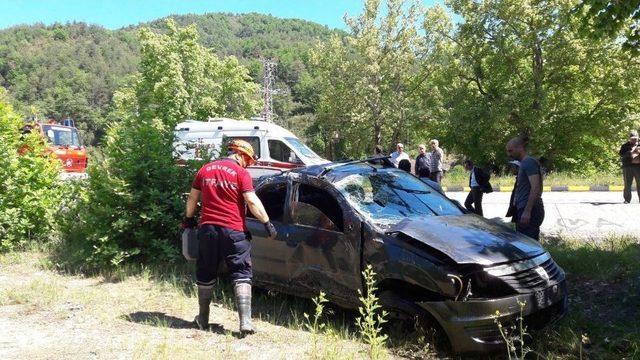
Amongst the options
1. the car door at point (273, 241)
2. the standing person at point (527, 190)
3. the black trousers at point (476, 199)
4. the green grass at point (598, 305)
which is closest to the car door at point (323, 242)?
the car door at point (273, 241)

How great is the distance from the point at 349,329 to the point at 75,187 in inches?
229

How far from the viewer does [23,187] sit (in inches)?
339

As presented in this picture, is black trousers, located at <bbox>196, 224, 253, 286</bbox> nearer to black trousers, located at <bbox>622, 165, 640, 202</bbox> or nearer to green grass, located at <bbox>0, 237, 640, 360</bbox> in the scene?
green grass, located at <bbox>0, 237, 640, 360</bbox>

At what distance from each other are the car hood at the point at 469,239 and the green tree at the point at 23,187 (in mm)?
6957

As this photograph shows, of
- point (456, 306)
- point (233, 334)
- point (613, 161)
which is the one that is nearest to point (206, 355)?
point (233, 334)

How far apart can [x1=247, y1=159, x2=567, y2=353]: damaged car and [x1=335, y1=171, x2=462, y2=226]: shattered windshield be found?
12 millimetres

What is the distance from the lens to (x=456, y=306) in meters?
3.99

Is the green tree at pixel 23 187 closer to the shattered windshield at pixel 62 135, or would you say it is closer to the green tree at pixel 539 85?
the shattered windshield at pixel 62 135

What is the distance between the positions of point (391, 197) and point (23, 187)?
22.0 ft

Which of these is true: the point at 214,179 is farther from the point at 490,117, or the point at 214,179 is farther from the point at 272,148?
the point at 490,117

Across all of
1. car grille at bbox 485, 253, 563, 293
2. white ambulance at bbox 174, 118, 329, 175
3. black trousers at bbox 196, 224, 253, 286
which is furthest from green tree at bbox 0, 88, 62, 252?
car grille at bbox 485, 253, 563, 293

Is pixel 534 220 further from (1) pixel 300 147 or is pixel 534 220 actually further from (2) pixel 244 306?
(1) pixel 300 147

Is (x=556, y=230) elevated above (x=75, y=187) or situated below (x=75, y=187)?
below

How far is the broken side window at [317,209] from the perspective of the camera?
500 cm
